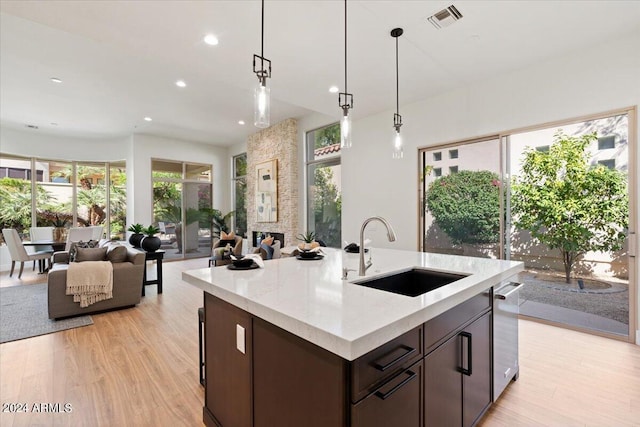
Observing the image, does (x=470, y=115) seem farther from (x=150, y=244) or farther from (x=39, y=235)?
(x=39, y=235)

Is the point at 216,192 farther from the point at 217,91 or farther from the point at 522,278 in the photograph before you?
the point at 522,278

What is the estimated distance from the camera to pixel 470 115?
4156 millimetres

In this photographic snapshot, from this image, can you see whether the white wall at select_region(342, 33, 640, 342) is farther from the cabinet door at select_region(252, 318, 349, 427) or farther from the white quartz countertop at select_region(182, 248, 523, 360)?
the cabinet door at select_region(252, 318, 349, 427)

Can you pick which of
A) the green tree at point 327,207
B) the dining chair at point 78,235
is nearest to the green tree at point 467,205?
the green tree at point 327,207

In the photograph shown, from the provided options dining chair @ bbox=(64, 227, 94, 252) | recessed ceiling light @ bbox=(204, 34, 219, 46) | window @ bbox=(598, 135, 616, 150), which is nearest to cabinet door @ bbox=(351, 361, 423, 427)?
recessed ceiling light @ bbox=(204, 34, 219, 46)

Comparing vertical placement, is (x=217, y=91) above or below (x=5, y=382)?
above

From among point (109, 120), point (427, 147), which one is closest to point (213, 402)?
point (427, 147)

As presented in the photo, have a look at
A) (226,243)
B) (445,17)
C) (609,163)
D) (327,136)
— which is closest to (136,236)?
(226,243)

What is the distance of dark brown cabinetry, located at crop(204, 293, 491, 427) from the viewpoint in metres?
1.03

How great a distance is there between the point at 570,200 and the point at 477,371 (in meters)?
2.81

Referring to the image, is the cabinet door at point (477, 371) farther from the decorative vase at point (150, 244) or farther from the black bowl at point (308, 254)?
the decorative vase at point (150, 244)

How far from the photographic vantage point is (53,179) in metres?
7.88

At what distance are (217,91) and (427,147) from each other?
11.8 feet

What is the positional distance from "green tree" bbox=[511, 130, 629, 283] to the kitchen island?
87.5 inches
